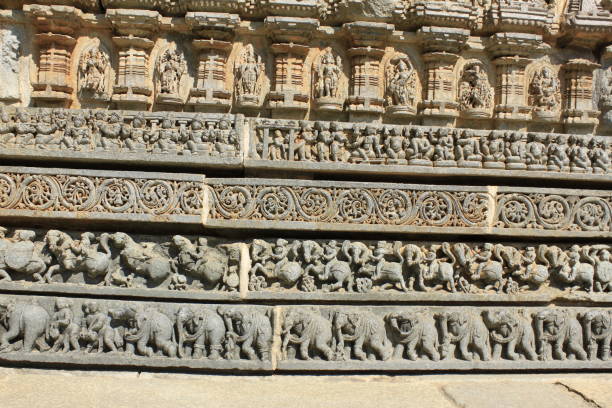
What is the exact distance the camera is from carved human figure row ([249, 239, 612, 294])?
157 inches

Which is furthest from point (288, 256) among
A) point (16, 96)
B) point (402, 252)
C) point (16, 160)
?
point (16, 96)

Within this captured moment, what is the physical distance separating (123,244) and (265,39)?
76.3 inches

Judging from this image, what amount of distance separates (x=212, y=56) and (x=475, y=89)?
6.97 ft

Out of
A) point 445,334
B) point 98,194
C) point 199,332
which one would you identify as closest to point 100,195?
point 98,194

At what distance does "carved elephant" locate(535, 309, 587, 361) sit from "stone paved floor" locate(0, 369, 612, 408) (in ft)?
0.56

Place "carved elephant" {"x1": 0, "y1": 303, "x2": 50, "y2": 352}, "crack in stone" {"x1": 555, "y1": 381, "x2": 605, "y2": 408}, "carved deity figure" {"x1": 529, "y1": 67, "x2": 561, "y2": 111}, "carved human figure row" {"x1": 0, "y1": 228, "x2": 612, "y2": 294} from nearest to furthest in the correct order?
"crack in stone" {"x1": 555, "y1": 381, "x2": 605, "y2": 408} < "carved elephant" {"x1": 0, "y1": 303, "x2": 50, "y2": 352} < "carved human figure row" {"x1": 0, "y1": 228, "x2": 612, "y2": 294} < "carved deity figure" {"x1": 529, "y1": 67, "x2": 561, "y2": 111}

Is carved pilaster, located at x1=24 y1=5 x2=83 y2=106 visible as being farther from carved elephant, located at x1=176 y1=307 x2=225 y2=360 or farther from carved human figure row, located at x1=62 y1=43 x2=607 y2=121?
carved elephant, located at x1=176 y1=307 x2=225 y2=360

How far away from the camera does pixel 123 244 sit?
3.93 meters

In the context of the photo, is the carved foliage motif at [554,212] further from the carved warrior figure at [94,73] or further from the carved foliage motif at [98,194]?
the carved warrior figure at [94,73]

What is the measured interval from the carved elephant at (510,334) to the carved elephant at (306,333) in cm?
125

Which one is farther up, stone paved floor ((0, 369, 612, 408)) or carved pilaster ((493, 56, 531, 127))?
carved pilaster ((493, 56, 531, 127))

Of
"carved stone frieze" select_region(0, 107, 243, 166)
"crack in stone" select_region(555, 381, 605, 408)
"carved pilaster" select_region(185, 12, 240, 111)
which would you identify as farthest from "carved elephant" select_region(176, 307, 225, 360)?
"crack in stone" select_region(555, 381, 605, 408)

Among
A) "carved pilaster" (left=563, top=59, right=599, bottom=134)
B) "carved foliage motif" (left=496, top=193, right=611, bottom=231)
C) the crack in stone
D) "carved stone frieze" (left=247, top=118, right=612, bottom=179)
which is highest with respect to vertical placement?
"carved pilaster" (left=563, top=59, right=599, bottom=134)

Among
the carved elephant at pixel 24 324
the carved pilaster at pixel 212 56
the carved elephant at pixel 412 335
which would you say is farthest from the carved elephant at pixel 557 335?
the carved elephant at pixel 24 324
